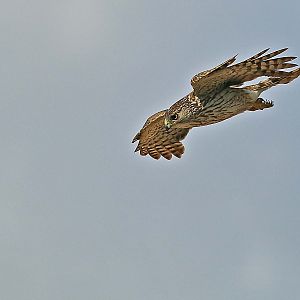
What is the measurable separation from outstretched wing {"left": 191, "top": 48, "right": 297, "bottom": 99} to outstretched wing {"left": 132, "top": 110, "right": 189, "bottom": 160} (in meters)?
3.41

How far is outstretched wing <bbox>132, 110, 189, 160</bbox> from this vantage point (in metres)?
34.6

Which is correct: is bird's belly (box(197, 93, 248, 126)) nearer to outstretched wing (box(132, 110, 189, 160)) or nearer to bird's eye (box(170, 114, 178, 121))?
bird's eye (box(170, 114, 178, 121))

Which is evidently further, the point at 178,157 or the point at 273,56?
the point at 178,157

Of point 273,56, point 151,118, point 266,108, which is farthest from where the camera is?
point 151,118

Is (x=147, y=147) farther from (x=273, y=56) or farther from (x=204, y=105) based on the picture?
(x=273, y=56)

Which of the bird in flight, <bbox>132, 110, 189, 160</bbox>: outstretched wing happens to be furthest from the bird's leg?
<bbox>132, 110, 189, 160</bbox>: outstretched wing

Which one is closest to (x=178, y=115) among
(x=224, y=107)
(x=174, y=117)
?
(x=174, y=117)

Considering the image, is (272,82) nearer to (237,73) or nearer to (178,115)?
(237,73)

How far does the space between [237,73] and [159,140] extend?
5.12 meters

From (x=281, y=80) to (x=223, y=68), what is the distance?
67.9 inches

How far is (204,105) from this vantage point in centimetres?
3125

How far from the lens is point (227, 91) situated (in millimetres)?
31062

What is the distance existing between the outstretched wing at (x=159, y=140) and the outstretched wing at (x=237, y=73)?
3.41 metres

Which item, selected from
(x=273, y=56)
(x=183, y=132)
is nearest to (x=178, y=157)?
(x=183, y=132)
